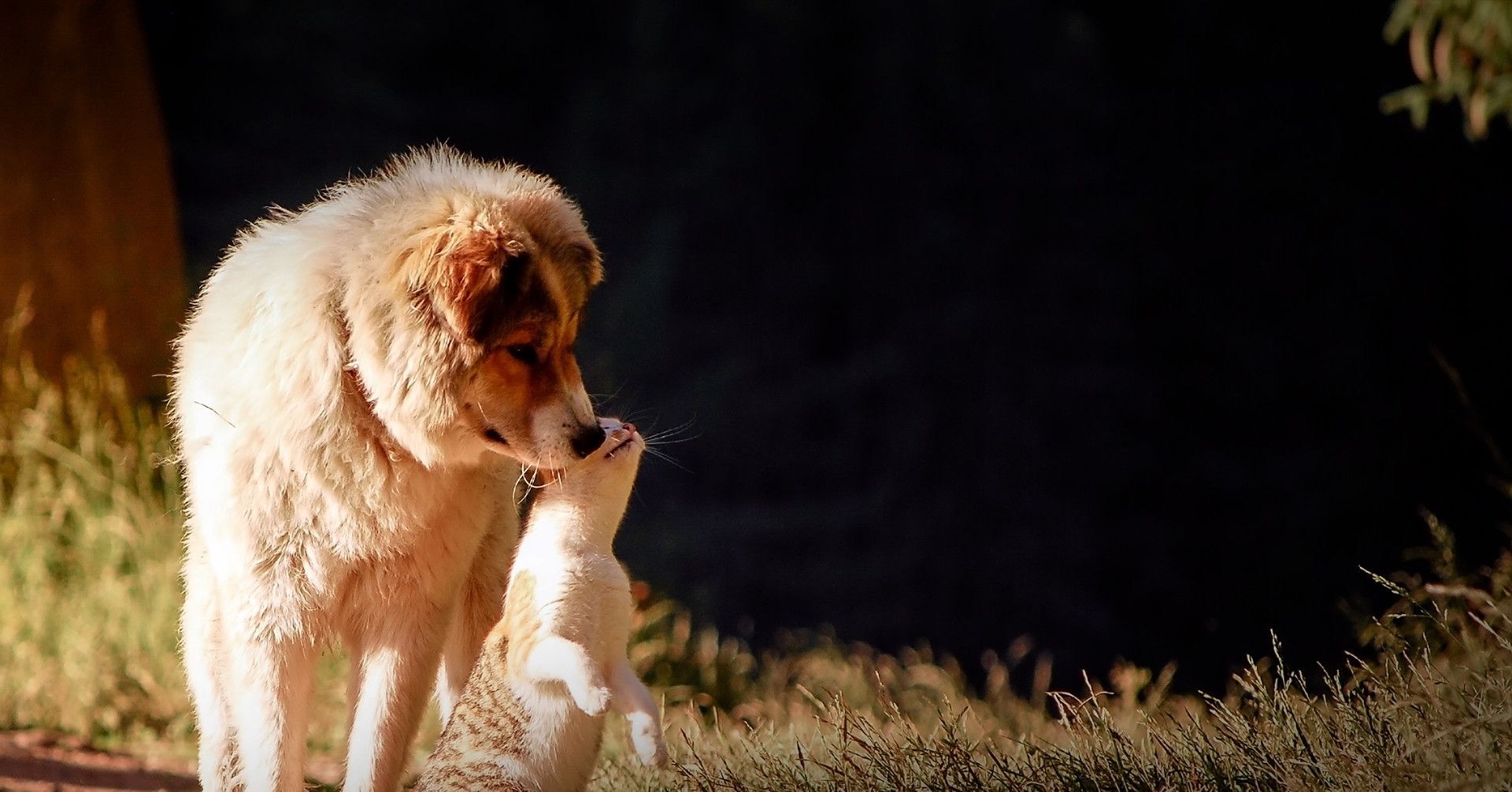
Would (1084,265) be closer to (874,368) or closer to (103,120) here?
(874,368)

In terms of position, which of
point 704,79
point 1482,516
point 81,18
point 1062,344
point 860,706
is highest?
point 704,79

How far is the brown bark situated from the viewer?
7.32 m

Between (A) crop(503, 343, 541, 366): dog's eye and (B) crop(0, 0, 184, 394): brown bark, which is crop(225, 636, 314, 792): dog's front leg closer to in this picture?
(A) crop(503, 343, 541, 366): dog's eye

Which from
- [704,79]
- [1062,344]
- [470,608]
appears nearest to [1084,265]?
[1062,344]

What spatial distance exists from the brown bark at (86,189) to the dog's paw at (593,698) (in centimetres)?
529

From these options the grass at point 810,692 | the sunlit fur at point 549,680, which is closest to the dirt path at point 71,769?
the grass at point 810,692

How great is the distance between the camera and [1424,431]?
1041cm

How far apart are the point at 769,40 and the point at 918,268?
234 cm

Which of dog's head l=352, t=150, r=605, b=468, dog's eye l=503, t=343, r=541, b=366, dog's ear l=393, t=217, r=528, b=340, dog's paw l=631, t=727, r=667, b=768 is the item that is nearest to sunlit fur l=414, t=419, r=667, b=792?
dog's paw l=631, t=727, r=667, b=768

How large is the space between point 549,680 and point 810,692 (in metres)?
1.65

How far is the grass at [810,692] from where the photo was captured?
3506mm

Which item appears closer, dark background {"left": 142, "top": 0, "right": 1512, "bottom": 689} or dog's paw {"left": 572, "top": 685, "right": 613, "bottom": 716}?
dog's paw {"left": 572, "top": 685, "right": 613, "bottom": 716}

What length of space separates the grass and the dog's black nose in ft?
3.07

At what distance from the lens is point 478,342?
3.48 metres
